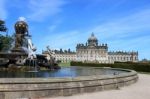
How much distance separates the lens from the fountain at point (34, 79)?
11.4 metres

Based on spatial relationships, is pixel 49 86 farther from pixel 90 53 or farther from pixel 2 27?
pixel 90 53

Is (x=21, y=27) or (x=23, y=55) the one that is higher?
(x=21, y=27)

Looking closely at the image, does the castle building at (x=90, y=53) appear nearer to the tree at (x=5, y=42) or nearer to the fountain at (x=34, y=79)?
the tree at (x=5, y=42)

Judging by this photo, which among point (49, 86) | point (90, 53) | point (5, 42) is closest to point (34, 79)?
point (49, 86)

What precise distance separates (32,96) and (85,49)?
170084mm

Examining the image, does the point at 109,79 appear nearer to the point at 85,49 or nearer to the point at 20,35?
the point at 20,35

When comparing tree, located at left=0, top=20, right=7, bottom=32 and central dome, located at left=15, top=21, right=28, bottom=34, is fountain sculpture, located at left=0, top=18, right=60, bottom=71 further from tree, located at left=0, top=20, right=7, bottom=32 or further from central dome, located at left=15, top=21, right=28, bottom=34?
tree, located at left=0, top=20, right=7, bottom=32

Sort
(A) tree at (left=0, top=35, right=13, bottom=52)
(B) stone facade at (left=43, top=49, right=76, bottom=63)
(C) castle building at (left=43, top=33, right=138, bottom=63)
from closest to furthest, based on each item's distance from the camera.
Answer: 1. (A) tree at (left=0, top=35, right=13, bottom=52)
2. (C) castle building at (left=43, top=33, right=138, bottom=63)
3. (B) stone facade at (left=43, top=49, right=76, bottom=63)

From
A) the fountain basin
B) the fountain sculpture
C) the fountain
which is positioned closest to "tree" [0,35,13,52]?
the fountain sculpture

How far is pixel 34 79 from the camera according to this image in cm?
1177

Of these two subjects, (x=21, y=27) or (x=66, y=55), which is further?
(x=66, y=55)

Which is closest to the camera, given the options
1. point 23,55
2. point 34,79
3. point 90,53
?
point 34,79

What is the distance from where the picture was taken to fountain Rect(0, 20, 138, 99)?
1135 cm

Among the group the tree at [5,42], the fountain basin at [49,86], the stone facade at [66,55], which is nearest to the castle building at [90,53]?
the stone facade at [66,55]
